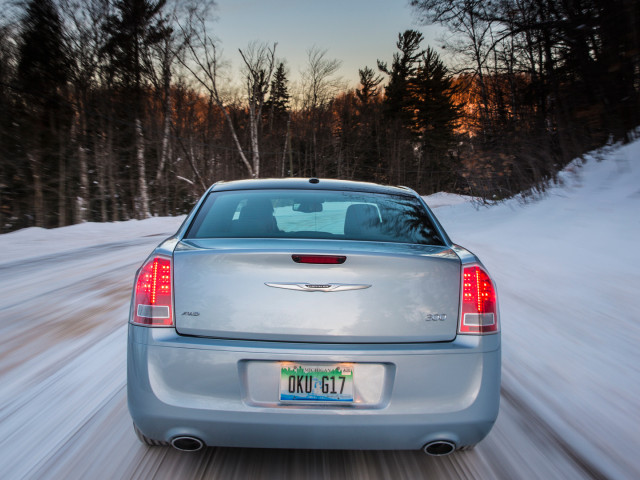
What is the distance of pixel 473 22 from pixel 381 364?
1304cm

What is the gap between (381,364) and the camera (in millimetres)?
2010

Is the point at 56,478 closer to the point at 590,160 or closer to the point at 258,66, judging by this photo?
the point at 590,160

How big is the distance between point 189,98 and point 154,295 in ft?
107

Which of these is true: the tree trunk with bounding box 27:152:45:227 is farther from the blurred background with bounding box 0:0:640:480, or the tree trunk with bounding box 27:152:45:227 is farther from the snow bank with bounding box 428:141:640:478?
the snow bank with bounding box 428:141:640:478

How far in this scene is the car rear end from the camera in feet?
6.49

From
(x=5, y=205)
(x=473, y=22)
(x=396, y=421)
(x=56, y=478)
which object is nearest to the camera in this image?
(x=396, y=421)

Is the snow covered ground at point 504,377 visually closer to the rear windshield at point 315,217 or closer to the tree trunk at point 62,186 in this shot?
the rear windshield at point 315,217

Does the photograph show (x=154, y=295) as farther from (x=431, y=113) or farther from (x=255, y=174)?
(x=431, y=113)

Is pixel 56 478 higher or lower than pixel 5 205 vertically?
lower

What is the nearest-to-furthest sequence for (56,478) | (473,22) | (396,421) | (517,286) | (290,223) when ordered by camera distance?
(396,421), (56,478), (290,223), (517,286), (473,22)

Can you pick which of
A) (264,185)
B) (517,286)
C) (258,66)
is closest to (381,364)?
(264,185)

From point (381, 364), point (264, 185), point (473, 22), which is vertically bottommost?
point (381, 364)

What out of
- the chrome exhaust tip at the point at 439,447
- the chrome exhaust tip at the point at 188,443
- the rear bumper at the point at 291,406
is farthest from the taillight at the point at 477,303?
the chrome exhaust tip at the point at 188,443

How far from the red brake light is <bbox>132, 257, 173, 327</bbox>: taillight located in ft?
1.99
